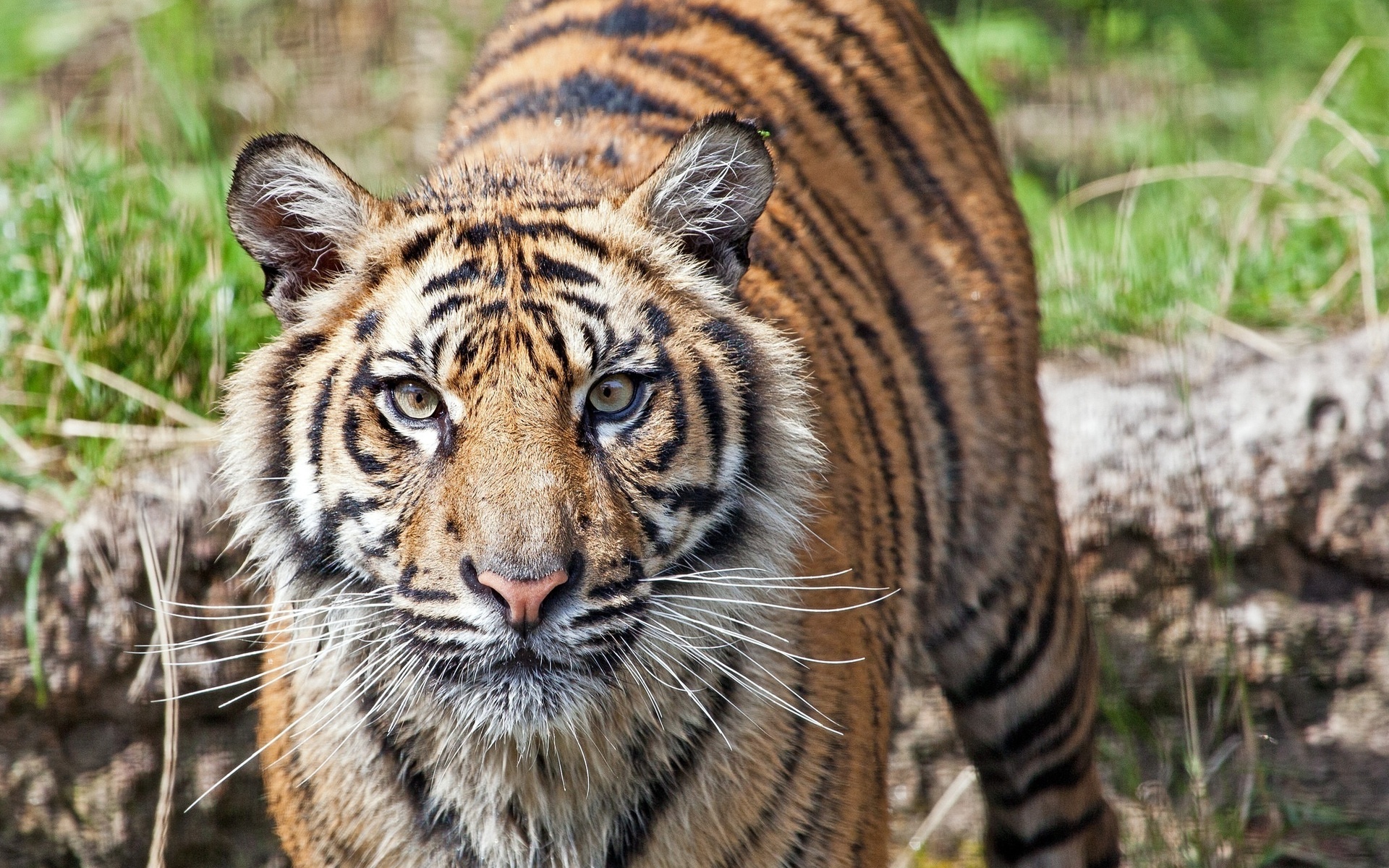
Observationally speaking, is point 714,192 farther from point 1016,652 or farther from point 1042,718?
point 1042,718

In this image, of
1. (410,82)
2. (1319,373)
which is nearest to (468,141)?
(1319,373)

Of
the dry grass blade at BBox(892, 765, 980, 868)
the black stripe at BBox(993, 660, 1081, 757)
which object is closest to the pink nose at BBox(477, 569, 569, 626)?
the black stripe at BBox(993, 660, 1081, 757)

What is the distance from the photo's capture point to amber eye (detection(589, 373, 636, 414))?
1.71m

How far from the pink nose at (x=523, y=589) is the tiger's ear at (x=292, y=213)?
55cm

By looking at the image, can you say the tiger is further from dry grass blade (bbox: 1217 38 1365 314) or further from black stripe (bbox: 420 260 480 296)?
dry grass blade (bbox: 1217 38 1365 314)

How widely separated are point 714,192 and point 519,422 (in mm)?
499

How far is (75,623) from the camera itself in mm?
2768

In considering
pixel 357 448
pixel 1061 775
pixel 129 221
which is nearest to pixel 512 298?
pixel 357 448

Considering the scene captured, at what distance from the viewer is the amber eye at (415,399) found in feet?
5.54

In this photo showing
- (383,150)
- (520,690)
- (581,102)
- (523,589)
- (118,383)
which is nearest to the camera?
(523,589)

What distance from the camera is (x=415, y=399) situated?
1.70 m

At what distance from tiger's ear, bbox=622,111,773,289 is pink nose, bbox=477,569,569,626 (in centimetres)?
57

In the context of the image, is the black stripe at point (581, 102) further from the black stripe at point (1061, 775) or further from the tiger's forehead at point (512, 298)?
the black stripe at point (1061, 775)

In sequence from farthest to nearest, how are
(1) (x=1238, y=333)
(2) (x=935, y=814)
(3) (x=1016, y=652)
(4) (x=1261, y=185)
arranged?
(4) (x=1261, y=185)
(1) (x=1238, y=333)
(2) (x=935, y=814)
(3) (x=1016, y=652)
